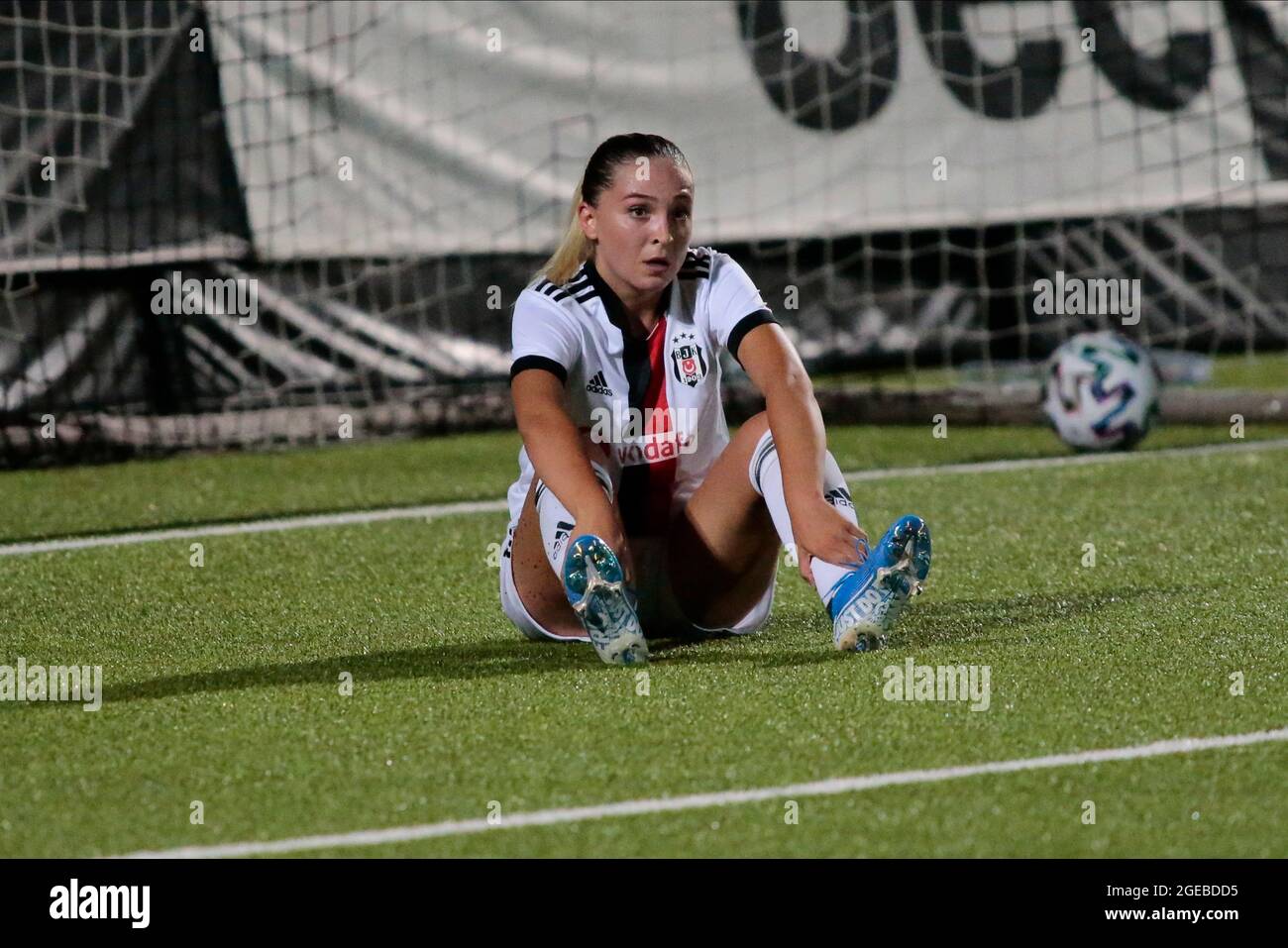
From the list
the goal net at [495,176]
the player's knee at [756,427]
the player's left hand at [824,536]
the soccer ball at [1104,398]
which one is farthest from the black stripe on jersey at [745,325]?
the goal net at [495,176]

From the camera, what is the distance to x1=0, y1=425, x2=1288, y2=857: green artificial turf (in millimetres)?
3250

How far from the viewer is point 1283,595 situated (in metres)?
5.14

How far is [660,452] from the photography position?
15.0 feet

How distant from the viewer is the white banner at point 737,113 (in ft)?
32.3

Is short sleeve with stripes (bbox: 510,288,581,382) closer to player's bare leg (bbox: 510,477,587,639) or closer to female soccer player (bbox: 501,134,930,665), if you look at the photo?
female soccer player (bbox: 501,134,930,665)

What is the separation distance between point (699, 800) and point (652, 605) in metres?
1.36

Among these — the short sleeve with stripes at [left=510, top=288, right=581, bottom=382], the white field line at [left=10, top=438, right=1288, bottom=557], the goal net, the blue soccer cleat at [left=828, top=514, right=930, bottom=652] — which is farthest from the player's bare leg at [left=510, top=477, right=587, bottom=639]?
the goal net

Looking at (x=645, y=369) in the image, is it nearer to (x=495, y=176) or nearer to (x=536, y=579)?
(x=536, y=579)

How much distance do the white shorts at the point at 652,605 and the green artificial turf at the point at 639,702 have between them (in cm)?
6

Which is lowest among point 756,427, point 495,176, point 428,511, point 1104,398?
point 428,511

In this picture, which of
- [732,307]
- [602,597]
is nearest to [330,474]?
[732,307]

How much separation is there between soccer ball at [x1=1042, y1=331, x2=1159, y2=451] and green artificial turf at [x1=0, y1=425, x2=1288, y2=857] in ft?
4.68

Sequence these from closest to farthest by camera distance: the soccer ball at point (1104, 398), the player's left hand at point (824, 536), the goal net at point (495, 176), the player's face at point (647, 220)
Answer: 1. the player's left hand at point (824, 536)
2. the player's face at point (647, 220)
3. the soccer ball at point (1104, 398)
4. the goal net at point (495, 176)

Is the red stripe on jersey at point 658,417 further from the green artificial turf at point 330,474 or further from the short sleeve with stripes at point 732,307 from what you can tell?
the green artificial turf at point 330,474
